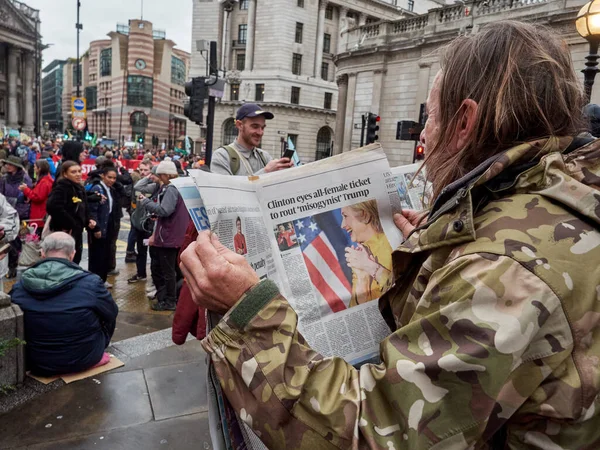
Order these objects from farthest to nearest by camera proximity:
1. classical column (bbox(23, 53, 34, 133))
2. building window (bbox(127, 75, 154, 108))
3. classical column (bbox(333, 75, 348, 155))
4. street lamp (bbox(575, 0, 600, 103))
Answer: building window (bbox(127, 75, 154, 108)) < classical column (bbox(23, 53, 34, 133)) < classical column (bbox(333, 75, 348, 155)) < street lamp (bbox(575, 0, 600, 103))

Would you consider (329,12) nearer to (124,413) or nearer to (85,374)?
(85,374)

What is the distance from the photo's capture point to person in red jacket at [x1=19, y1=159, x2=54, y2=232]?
24.9ft

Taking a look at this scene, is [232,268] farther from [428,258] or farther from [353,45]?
[353,45]

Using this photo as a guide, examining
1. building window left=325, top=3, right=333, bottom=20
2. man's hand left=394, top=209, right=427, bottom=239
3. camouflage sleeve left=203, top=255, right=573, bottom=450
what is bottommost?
camouflage sleeve left=203, top=255, right=573, bottom=450

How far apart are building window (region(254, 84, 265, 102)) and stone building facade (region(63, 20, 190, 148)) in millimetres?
36124

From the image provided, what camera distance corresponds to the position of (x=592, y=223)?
975 millimetres

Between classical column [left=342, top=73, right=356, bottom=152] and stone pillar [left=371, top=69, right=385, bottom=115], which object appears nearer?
stone pillar [left=371, top=69, right=385, bottom=115]

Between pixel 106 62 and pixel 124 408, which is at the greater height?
pixel 106 62

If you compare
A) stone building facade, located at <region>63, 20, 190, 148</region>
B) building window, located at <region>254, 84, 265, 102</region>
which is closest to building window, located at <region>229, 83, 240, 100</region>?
building window, located at <region>254, 84, 265, 102</region>

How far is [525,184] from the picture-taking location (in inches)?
40.5

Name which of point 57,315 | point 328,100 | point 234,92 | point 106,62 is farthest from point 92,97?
point 57,315

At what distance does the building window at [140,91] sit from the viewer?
8755cm

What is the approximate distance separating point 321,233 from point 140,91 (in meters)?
95.0

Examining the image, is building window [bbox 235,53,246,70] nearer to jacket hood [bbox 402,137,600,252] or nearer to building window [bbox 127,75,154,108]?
building window [bbox 127,75,154,108]
